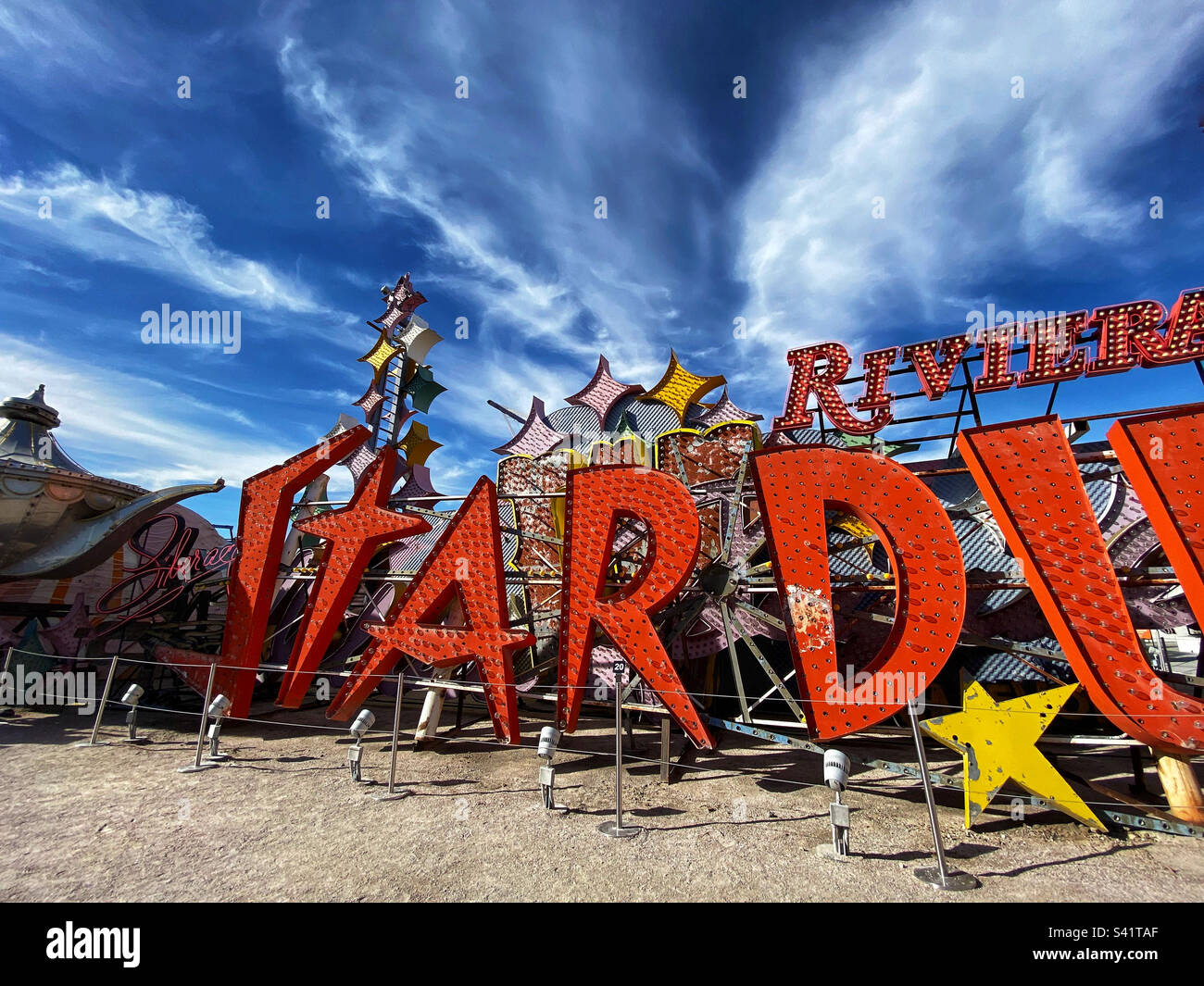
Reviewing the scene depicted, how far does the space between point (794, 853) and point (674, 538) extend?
4564mm

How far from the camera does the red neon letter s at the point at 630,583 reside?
29.8ft

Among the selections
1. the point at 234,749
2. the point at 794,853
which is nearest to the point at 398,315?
the point at 234,749

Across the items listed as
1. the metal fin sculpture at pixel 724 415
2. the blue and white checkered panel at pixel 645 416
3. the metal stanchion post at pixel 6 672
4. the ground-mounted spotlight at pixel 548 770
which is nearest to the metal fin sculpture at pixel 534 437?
the blue and white checkered panel at pixel 645 416

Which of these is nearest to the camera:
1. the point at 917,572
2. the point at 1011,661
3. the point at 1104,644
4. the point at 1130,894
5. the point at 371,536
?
the point at 1130,894

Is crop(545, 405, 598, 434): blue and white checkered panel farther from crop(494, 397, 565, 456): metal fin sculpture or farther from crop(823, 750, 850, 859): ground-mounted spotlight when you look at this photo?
crop(823, 750, 850, 859): ground-mounted spotlight

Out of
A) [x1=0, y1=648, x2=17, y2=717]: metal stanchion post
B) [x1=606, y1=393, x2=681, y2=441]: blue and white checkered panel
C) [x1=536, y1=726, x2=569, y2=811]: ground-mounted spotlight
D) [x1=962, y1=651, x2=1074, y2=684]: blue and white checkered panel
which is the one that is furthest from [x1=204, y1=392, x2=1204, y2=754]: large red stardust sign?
[x1=606, y1=393, x2=681, y2=441]: blue and white checkered panel

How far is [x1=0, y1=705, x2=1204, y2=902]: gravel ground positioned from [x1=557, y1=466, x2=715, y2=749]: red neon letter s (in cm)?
156

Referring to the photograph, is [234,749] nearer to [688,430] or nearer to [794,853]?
[794,853]

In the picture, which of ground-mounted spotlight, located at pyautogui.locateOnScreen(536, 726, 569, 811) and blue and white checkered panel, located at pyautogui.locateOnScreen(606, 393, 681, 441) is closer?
ground-mounted spotlight, located at pyautogui.locateOnScreen(536, 726, 569, 811)

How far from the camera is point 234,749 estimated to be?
1056 centimetres

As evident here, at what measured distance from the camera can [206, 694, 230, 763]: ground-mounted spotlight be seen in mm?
9641

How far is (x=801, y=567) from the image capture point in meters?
8.70

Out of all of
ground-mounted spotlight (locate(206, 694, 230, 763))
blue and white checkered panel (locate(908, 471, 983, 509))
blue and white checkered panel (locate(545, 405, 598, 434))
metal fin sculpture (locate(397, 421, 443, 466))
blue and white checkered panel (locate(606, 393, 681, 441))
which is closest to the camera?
ground-mounted spotlight (locate(206, 694, 230, 763))

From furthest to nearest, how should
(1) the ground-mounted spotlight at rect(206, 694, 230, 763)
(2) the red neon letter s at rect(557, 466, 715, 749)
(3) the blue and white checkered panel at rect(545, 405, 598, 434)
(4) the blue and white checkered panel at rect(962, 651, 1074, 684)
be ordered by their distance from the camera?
(3) the blue and white checkered panel at rect(545, 405, 598, 434), (4) the blue and white checkered panel at rect(962, 651, 1074, 684), (1) the ground-mounted spotlight at rect(206, 694, 230, 763), (2) the red neon letter s at rect(557, 466, 715, 749)
